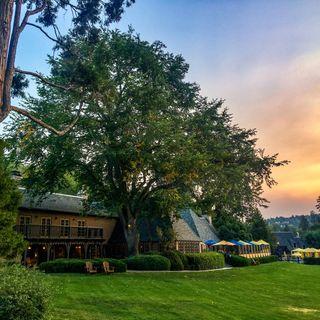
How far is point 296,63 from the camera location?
2280cm

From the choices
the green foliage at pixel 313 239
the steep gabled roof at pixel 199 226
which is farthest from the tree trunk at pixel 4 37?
the green foliage at pixel 313 239

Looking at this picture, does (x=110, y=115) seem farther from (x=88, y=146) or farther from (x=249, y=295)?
(x=249, y=295)

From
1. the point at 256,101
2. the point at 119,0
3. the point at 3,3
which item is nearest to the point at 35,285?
the point at 3,3

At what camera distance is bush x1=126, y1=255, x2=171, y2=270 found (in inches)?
1165

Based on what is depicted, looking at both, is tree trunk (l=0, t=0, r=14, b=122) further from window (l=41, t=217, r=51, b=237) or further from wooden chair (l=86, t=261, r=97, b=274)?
window (l=41, t=217, r=51, b=237)

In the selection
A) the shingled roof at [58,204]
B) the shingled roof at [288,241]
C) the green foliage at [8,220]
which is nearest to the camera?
the green foliage at [8,220]

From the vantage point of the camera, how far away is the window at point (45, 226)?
126 ft

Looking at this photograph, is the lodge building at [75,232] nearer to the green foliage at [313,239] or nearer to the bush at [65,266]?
the bush at [65,266]

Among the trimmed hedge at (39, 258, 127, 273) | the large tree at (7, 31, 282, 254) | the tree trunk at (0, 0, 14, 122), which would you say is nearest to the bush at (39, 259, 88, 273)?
the trimmed hedge at (39, 258, 127, 273)

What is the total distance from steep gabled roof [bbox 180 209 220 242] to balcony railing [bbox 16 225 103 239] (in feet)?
44.9

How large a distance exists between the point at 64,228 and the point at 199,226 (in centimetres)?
2129

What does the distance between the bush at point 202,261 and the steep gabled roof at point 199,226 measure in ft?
39.4

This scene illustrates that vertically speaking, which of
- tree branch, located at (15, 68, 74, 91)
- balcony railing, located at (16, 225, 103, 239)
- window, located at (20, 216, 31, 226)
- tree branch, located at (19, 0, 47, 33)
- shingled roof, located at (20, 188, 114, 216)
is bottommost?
balcony railing, located at (16, 225, 103, 239)

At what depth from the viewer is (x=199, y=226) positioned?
5319 centimetres
